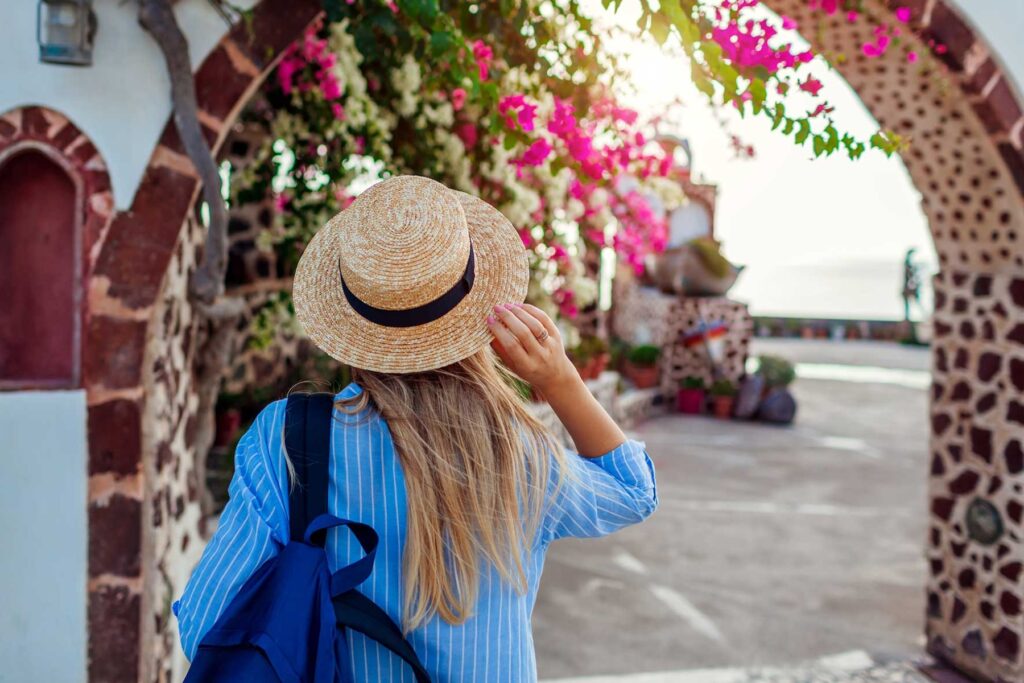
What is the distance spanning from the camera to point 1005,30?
334 cm

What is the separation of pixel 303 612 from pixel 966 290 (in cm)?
377

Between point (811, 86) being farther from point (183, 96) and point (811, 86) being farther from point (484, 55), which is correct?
point (183, 96)

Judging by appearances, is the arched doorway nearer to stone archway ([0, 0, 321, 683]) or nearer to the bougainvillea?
stone archway ([0, 0, 321, 683])

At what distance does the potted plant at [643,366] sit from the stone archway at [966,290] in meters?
6.86

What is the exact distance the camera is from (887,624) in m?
4.57

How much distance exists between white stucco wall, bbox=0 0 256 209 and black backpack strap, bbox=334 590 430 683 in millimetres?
1594

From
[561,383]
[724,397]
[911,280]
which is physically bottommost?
[724,397]

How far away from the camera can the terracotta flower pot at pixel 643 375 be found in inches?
439

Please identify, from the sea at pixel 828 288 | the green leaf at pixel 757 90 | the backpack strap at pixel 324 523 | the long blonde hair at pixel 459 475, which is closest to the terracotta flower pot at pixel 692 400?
the green leaf at pixel 757 90

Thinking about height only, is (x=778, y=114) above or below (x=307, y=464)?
above

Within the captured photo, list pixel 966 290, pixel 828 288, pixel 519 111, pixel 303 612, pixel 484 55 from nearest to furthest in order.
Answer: pixel 303 612
pixel 519 111
pixel 484 55
pixel 966 290
pixel 828 288

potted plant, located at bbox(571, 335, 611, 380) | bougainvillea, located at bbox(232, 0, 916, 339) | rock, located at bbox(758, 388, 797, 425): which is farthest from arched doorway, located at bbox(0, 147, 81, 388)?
rock, located at bbox(758, 388, 797, 425)

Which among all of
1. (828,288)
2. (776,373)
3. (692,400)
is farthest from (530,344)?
(828,288)

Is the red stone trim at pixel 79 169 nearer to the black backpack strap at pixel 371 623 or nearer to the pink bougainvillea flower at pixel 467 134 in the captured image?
the black backpack strap at pixel 371 623
